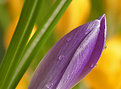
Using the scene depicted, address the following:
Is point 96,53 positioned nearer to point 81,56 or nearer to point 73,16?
point 81,56

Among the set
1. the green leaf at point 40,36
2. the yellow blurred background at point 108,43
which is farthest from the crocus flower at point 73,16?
the green leaf at point 40,36

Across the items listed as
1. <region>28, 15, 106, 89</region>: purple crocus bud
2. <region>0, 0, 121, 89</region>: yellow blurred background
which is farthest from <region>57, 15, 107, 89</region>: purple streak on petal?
<region>0, 0, 121, 89</region>: yellow blurred background

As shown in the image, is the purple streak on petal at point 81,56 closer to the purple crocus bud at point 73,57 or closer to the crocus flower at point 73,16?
the purple crocus bud at point 73,57

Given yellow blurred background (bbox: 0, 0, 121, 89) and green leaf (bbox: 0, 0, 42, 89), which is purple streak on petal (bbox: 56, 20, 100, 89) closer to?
green leaf (bbox: 0, 0, 42, 89)

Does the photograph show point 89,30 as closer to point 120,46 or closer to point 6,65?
point 6,65

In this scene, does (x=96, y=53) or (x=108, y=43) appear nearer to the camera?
(x=96, y=53)

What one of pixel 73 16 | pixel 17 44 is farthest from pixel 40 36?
pixel 73 16
